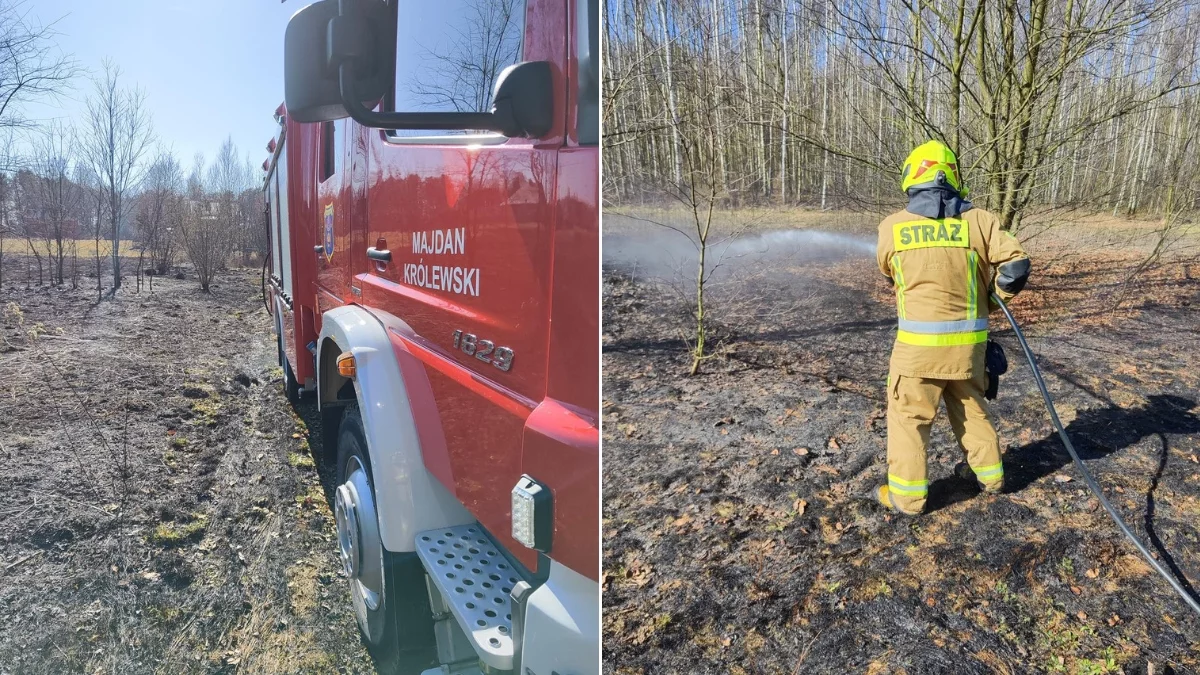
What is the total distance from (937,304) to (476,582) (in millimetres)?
1999

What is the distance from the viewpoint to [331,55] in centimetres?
92

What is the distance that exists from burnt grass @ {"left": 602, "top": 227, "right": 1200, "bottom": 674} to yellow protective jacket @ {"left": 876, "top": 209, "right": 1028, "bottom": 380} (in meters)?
0.60

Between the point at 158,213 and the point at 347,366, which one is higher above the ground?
the point at 158,213

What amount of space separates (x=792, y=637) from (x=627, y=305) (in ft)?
7.99

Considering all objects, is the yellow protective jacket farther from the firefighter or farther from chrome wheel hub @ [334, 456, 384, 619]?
chrome wheel hub @ [334, 456, 384, 619]

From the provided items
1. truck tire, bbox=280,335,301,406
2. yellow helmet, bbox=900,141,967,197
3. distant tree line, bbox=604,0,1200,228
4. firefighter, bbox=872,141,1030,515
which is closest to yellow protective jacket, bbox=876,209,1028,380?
firefighter, bbox=872,141,1030,515

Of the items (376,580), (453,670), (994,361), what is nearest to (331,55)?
(453,670)

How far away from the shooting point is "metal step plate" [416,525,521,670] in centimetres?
105

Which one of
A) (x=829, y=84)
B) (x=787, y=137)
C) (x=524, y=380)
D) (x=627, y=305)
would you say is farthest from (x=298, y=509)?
(x=829, y=84)

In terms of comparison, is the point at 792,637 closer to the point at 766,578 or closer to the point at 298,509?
the point at 766,578

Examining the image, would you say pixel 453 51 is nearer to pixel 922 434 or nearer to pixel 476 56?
pixel 476 56

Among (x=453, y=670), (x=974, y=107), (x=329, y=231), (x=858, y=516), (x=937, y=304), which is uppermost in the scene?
(x=974, y=107)

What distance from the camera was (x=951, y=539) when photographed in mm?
2363

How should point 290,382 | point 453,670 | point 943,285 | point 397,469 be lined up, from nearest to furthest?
1. point 453,670
2. point 397,469
3. point 290,382
4. point 943,285
